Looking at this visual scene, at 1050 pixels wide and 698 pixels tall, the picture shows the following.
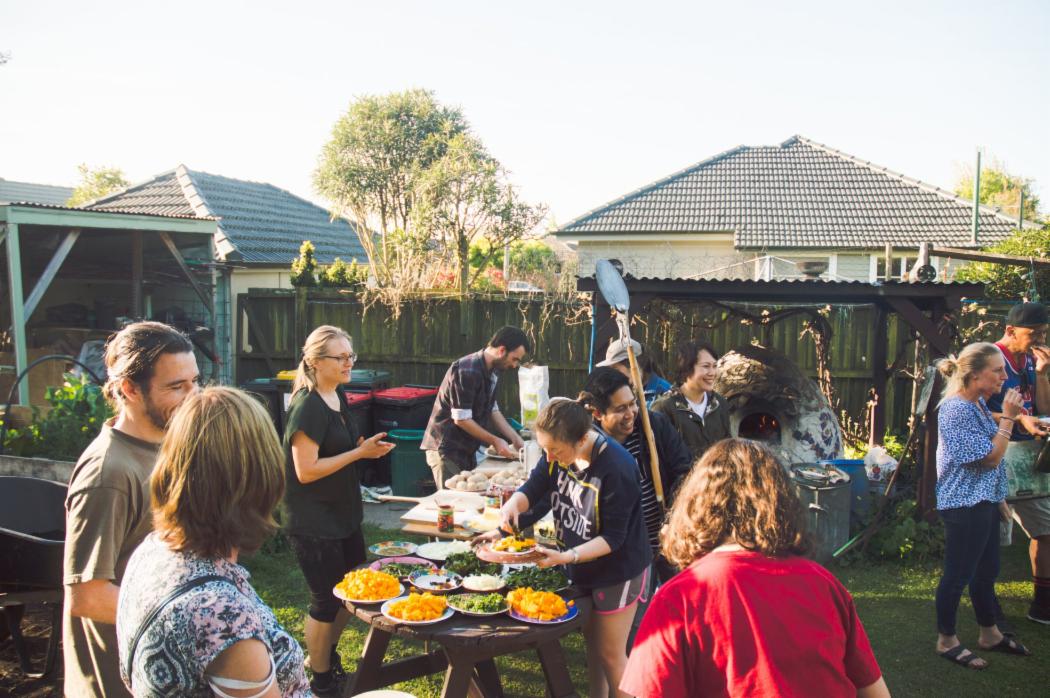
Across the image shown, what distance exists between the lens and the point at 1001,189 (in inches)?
1671

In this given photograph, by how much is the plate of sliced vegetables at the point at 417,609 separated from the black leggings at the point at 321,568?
2.25 ft

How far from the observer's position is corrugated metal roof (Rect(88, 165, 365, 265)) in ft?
47.5

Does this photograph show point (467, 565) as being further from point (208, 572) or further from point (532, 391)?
point (532, 391)

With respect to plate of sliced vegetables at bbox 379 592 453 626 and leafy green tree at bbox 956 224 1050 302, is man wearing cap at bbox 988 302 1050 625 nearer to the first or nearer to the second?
plate of sliced vegetables at bbox 379 592 453 626

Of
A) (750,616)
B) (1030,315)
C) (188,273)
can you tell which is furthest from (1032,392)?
(188,273)

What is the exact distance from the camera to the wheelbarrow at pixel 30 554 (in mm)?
3609

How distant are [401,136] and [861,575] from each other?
44.3 feet

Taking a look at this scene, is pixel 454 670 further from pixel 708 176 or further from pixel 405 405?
pixel 708 176

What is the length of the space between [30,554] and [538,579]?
243 cm

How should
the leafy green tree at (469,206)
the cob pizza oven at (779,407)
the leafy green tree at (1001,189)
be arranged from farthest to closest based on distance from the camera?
the leafy green tree at (1001,189)
the leafy green tree at (469,206)
the cob pizza oven at (779,407)

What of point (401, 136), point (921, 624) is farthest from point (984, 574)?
point (401, 136)

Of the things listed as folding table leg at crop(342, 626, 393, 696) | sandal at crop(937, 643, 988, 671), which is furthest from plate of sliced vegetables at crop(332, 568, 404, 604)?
sandal at crop(937, 643, 988, 671)

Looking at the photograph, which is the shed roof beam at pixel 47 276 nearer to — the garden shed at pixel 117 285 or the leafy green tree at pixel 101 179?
the garden shed at pixel 117 285

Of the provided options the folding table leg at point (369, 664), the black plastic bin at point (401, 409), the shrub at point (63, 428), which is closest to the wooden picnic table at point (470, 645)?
the folding table leg at point (369, 664)
